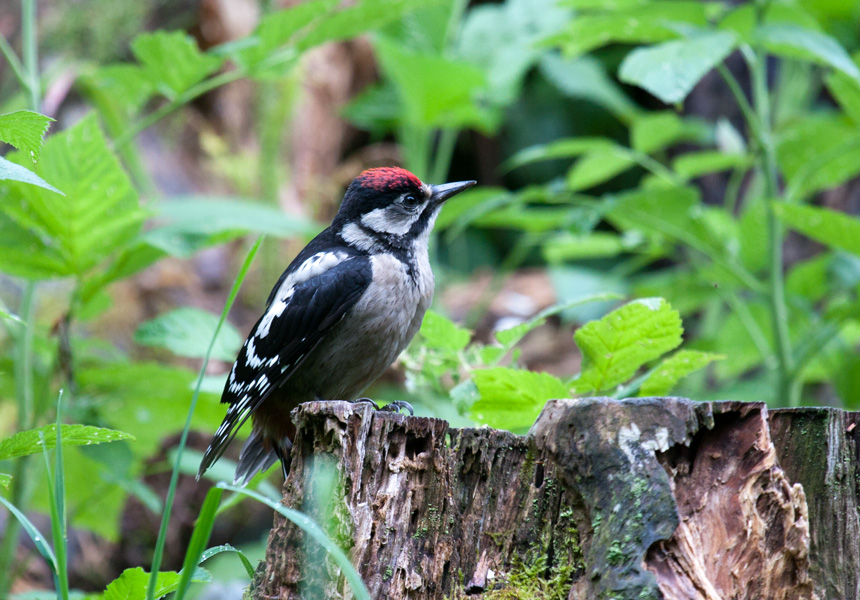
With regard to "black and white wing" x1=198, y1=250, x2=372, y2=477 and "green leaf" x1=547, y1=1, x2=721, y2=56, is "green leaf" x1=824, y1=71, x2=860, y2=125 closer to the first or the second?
"green leaf" x1=547, y1=1, x2=721, y2=56

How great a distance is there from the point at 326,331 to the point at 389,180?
27.6 inches

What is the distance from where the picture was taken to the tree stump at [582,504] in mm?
1481

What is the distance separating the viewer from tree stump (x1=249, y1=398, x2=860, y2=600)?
58.3 inches

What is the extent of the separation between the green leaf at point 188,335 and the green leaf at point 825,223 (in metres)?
1.88

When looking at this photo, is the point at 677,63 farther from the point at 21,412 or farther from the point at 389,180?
the point at 21,412

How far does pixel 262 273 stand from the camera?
5672 mm

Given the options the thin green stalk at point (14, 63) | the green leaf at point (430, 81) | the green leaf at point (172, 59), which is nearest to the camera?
the thin green stalk at point (14, 63)

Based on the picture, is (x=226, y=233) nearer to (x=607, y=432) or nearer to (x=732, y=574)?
(x=607, y=432)

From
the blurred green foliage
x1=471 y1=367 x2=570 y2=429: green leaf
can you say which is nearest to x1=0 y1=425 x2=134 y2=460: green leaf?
the blurred green foliage

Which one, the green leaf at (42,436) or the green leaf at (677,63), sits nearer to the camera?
the green leaf at (42,436)

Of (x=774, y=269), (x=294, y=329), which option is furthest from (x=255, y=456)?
(x=774, y=269)

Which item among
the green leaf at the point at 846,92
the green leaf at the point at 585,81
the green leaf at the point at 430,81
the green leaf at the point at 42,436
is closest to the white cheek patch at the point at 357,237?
the green leaf at the point at 42,436

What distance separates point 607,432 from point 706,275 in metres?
2.10

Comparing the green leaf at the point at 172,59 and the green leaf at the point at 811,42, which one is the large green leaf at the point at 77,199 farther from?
the green leaf at the point at 811,42
